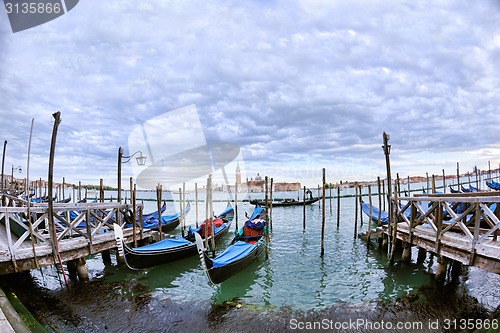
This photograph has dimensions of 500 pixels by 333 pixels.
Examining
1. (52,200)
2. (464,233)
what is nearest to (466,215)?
(464,233)

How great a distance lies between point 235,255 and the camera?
806cm

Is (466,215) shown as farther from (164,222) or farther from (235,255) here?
(164,222)

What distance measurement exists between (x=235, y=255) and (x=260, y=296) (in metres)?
1.42

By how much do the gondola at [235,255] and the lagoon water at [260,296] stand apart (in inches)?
13.3

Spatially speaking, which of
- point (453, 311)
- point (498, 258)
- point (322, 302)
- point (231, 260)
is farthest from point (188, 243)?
A: point (498, 258)

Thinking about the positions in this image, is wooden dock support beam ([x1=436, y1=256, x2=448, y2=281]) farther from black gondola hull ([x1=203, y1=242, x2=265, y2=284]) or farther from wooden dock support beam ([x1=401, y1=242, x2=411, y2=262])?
black gondola hull ([x1=203, y1=242, x2=265, y2=284])

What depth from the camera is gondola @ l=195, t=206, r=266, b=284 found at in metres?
6.70

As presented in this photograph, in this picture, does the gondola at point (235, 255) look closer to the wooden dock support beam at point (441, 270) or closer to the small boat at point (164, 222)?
the wooden dock support beam at point (441, 270)

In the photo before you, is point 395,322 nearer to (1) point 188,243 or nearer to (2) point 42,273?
(1) point 188,243

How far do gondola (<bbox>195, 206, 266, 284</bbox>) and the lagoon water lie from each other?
1.10 feet

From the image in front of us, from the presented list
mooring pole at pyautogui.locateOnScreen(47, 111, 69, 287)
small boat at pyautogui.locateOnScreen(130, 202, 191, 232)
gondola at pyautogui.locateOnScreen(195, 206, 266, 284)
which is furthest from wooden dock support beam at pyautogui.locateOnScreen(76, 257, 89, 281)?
small boat at pyautogui.locateOnScreen(130, 202, 191, 232)

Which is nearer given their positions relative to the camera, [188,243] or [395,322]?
[395,322]

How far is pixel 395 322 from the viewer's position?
529 centimetres

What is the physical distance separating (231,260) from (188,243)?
8.54ft
